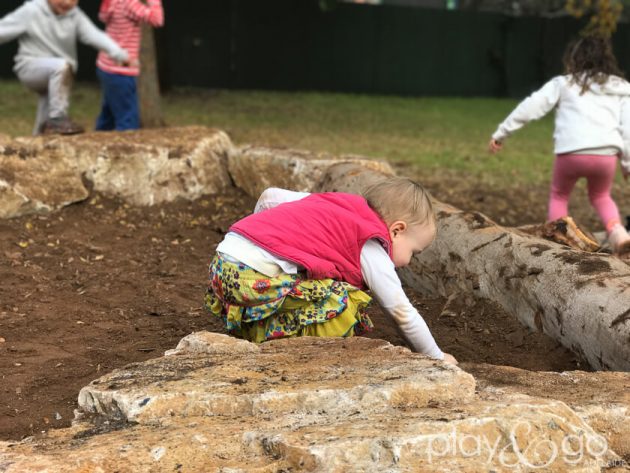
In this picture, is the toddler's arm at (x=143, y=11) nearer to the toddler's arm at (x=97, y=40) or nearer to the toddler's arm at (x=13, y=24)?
the toddler's arm at (x=97, y=40)

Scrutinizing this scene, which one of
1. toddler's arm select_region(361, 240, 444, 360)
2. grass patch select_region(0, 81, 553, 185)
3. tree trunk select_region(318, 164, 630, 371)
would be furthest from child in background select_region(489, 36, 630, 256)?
grass patch select_region(0, 81, 553, 185)

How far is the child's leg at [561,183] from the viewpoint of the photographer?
646 cm

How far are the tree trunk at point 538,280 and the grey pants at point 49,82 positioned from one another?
389 centimetres

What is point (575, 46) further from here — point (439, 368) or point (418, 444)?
point (418, 444)

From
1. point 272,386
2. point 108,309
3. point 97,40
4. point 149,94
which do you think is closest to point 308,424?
point 272,386

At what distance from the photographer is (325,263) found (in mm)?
3621

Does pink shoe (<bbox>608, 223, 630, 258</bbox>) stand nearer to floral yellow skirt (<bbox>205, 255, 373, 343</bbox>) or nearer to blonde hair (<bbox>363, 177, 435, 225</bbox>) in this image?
blonde hair (<bbox>363, 177, 435, 225</bbox>)

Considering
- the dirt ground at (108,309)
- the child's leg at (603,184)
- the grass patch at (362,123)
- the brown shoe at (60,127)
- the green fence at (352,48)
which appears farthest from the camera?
the green fence at (352,48)

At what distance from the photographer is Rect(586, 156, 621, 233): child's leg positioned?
6379mm

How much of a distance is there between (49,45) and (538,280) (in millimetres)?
5574

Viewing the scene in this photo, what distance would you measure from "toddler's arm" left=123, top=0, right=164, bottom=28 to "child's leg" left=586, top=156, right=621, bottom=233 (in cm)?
454

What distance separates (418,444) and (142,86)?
412 inches


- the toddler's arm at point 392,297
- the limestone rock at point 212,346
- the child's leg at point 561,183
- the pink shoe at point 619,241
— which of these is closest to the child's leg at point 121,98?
the child's leg at point 561,183

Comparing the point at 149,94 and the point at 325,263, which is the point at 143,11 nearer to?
the point at 149,94
